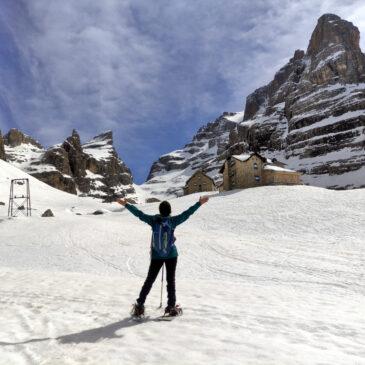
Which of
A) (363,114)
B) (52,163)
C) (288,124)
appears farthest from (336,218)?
(288,124)

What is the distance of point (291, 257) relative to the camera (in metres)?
→ 19.9

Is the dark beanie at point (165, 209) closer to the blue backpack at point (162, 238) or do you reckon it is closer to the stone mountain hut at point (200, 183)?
the blue backpack at point (162, 238)

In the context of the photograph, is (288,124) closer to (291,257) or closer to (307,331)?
(291,257)

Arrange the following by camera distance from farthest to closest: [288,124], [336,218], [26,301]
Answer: [288,124] < [336,218] < [26,301]

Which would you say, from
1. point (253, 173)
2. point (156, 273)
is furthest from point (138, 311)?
point (253, 173)

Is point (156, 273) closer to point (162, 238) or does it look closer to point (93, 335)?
point (162, 238)

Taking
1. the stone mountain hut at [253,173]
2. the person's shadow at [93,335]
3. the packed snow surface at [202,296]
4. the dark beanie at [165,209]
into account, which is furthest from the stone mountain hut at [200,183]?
the person's shadow at [93,335]

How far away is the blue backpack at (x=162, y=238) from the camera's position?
318 inches

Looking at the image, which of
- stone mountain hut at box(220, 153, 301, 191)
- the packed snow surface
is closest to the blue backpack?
the packed snow surface

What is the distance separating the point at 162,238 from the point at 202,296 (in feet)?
10.9

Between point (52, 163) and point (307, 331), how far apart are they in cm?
18082

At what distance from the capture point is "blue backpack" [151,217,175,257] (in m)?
8.07

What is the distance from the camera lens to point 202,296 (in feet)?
35.0

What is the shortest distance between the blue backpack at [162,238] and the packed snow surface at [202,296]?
136 centimetres
